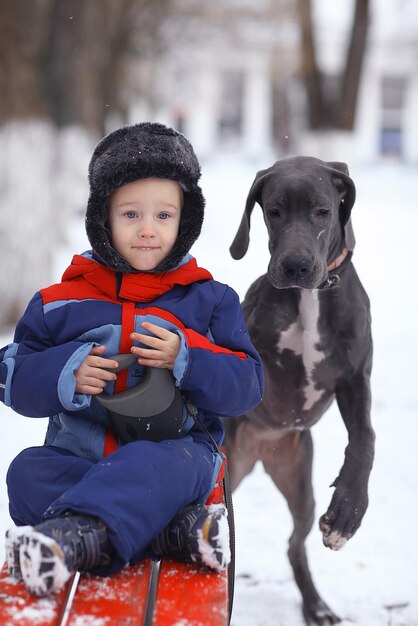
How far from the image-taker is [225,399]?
7.76ft

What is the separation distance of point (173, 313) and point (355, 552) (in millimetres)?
2037

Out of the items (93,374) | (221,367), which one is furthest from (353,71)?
(93,374)

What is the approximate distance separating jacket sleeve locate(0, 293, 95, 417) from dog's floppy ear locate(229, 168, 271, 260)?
0.86 meters

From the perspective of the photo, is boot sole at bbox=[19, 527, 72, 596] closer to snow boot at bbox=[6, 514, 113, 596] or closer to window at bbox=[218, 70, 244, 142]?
snow boot at bbox=[6, 514, 113, 596]

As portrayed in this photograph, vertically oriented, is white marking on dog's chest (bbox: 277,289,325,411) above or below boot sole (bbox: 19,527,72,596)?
above

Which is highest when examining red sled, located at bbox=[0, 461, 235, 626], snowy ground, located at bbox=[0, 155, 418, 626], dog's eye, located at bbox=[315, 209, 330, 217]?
dog's eye, located at bbox=[315, 209, 330, 217]

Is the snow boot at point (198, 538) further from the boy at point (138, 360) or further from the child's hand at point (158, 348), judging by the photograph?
the child's hand at point (158, 348)

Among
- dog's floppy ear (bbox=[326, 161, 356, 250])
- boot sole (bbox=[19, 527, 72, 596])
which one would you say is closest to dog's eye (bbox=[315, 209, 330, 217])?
dog's floppy ear (bbox=[326, 161, 356, 250])

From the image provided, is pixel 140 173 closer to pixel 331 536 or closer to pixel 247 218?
pixel 247 218

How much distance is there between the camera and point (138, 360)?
234cm

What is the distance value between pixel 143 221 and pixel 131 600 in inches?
42.3

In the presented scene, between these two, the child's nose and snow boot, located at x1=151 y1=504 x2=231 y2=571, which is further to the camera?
the child's nose

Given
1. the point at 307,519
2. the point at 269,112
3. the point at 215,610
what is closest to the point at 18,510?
the point at 215,610

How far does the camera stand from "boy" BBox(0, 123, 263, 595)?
212 centimetres
